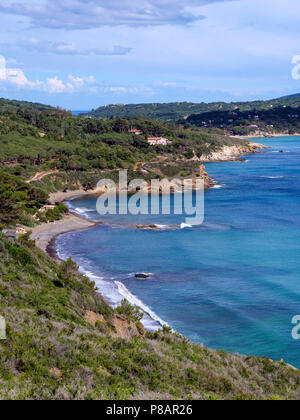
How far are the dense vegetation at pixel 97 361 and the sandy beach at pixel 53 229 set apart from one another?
15.7 metres

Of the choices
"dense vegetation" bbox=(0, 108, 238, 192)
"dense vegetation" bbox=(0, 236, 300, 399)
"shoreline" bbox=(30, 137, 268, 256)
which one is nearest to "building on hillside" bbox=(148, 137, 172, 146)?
"dense vegetation" bbox=(0, 108, 238, 192)

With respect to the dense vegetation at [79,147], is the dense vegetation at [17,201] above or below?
below

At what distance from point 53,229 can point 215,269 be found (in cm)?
1547

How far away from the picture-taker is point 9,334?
1027 centimetres

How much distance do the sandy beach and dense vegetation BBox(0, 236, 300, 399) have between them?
15.7 metres

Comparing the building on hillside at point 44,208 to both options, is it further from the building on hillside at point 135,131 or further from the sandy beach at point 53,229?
the building on hillside at point 135,131

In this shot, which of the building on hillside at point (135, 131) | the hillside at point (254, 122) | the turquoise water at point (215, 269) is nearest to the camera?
the turquoise water at point (215, 269)

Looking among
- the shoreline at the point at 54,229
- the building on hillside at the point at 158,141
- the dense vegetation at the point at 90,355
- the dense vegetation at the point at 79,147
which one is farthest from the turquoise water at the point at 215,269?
the building on hillside at the point at 158,141

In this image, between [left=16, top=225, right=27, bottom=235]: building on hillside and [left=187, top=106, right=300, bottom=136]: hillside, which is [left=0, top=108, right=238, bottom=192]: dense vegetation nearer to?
[left=16, top=225, right=27, bottom=235]: building on hillside

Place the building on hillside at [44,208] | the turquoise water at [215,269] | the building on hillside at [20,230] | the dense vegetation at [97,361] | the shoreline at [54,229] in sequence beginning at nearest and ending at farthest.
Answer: the dense vegetation at [97,361], the turquoise water at [215,269], the shoreline at [54,229], the building on hillside at [20,230], the building on hillside at [44,208]

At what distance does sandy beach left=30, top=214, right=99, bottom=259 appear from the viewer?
33162 millimetres

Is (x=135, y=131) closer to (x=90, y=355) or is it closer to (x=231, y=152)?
(x=231, y=152)

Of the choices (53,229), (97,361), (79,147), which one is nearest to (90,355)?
(97,361)

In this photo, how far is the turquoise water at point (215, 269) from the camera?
20.1m
